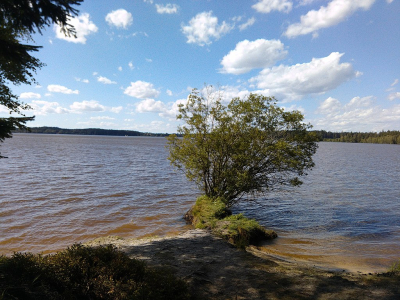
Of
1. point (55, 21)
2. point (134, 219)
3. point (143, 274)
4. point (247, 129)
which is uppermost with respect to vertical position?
point (55, 21)

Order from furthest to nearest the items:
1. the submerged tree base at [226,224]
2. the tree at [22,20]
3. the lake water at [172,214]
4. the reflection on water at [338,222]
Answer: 1. the lake water at [172,214]
2. the submerged tree base at [226,224]
3. the reflection on water at [338,222]
4. the tree at [22,20]

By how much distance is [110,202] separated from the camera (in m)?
19.7

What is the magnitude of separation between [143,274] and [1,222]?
43.8 ft

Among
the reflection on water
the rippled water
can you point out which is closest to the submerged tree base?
the reflection on water

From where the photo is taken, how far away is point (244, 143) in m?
15.3

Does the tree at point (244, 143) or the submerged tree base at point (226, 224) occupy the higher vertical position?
the tree at point (244, 143)

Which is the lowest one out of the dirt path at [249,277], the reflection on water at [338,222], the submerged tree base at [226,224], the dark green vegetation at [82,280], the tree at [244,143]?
the reflection on water at [338,222]

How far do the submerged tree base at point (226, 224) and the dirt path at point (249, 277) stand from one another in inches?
69.9

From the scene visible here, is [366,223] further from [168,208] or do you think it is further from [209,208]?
[168,208]

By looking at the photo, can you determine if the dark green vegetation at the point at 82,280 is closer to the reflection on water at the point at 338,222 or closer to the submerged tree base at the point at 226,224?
the submerged tree base at the point at 226,224

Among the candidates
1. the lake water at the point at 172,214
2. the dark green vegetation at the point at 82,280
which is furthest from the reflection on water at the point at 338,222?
the dark green vegetation at the point at 82,280

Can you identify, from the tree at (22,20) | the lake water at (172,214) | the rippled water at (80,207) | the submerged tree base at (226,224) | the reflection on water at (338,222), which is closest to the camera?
the tree at (22,20)

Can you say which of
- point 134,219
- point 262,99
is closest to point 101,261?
point 134,219

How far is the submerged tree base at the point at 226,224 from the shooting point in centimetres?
1198
